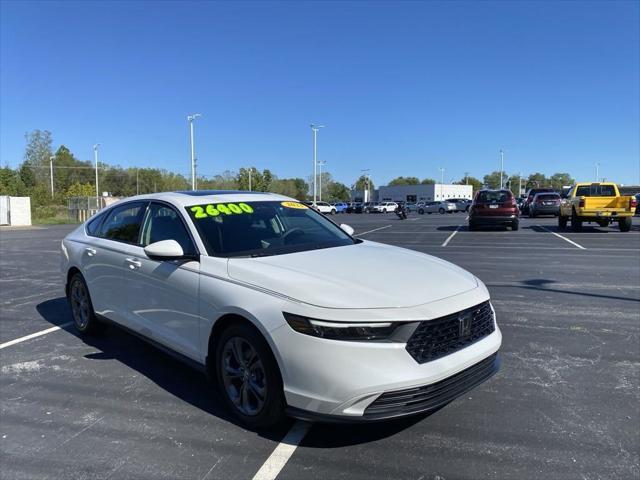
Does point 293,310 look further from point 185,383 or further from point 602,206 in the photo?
point 602,206

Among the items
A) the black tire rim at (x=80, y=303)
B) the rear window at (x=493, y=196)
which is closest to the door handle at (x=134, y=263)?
the black tire rim at (x=80, y=303)

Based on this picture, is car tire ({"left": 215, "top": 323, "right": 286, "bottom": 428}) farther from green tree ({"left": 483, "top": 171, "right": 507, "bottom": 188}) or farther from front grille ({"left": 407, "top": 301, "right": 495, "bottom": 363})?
green tree ({"left": 483, "top": 171, "right": 507, "bottom": 188})

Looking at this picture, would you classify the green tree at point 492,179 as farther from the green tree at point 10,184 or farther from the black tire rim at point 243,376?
the black tire rim at point 243,376

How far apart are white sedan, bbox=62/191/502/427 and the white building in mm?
104753

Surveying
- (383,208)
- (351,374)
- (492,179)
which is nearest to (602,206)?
(351,374)

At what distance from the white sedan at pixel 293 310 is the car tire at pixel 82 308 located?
716 mm

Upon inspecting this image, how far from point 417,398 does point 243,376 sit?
3.99 ft

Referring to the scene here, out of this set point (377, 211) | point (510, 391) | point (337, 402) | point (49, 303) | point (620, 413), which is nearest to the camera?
point (337, 402)

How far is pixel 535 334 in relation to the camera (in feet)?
18.3

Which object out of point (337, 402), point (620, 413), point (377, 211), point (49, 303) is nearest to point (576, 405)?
point (620, 413)

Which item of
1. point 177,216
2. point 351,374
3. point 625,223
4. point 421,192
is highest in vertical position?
point 421,192

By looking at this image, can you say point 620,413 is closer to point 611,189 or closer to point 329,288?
point 329,288

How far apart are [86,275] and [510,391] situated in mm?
4370

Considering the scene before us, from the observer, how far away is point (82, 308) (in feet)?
18.8
